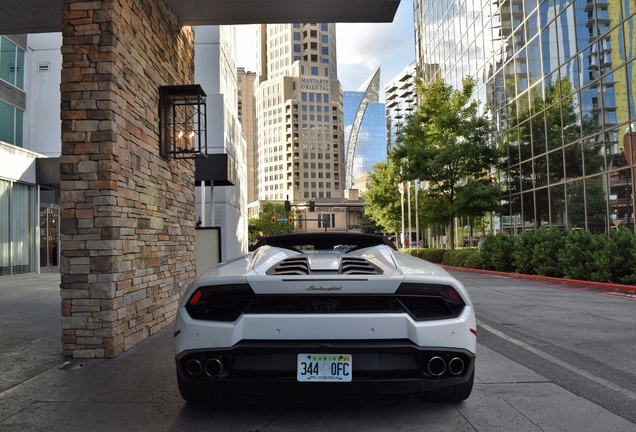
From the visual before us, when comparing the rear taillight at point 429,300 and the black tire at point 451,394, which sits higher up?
the rear taillight at point 429,300

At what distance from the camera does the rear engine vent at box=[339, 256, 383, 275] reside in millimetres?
3135

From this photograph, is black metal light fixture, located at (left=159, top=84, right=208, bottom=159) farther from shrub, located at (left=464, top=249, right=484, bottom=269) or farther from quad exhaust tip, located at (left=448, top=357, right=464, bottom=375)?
shrub, located at (left=464, top=249, right=484, bottom=269)

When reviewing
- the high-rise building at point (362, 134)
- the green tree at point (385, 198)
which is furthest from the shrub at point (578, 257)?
the high-rise building at point (362, 134)

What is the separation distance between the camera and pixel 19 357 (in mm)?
5297

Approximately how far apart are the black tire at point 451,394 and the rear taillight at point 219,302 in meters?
1.52

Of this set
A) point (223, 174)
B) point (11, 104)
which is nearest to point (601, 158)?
point (223, 174)

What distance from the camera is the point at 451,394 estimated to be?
351 centimetres

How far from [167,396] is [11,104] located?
24.1 meters

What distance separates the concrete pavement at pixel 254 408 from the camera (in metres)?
3.15

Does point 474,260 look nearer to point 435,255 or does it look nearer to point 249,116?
point 435,255

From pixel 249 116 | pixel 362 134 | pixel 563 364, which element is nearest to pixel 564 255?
pixel 563 364

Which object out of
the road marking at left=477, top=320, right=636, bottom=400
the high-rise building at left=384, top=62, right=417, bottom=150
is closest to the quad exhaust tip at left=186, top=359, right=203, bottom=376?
the road marking at left=477, top=320, right=636, bottom=400

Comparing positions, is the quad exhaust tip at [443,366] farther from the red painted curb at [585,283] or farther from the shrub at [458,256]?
the shrub at [458,256]

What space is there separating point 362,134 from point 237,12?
539 ft
